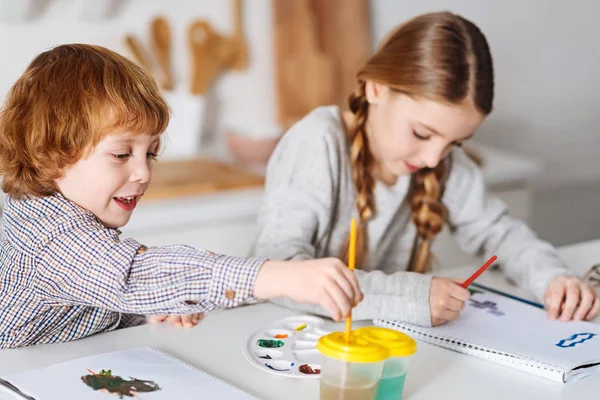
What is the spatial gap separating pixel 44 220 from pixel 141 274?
0.51 ft

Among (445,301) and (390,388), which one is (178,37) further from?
(390,388)

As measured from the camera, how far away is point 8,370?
40.4 inches

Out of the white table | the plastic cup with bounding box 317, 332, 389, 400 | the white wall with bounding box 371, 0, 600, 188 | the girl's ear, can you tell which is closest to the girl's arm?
the girl's ear

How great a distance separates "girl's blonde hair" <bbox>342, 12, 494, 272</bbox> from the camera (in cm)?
142

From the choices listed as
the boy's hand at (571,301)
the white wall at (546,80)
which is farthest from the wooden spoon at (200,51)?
the boy's hand at (571,301)

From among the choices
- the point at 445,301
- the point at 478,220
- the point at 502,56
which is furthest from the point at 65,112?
the point at 502,56

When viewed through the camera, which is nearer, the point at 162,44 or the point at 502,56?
the point at 162,44

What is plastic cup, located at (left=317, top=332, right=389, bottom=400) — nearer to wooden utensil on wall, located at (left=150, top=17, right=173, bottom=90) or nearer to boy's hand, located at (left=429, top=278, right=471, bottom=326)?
boy's hand, located at (left=429, top=278, right=471, bottom=326)

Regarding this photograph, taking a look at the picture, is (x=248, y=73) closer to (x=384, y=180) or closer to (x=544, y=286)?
(x=384, y=180)

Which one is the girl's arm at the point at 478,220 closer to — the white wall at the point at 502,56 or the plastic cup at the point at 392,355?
the plastic cup at the point at 392,355

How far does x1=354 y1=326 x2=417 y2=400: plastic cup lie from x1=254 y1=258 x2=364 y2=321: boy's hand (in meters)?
0.05

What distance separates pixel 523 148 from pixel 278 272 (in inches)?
96.0

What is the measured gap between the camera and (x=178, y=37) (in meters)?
2.42

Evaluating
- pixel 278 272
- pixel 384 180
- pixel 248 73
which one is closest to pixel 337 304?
pixel 278 272
